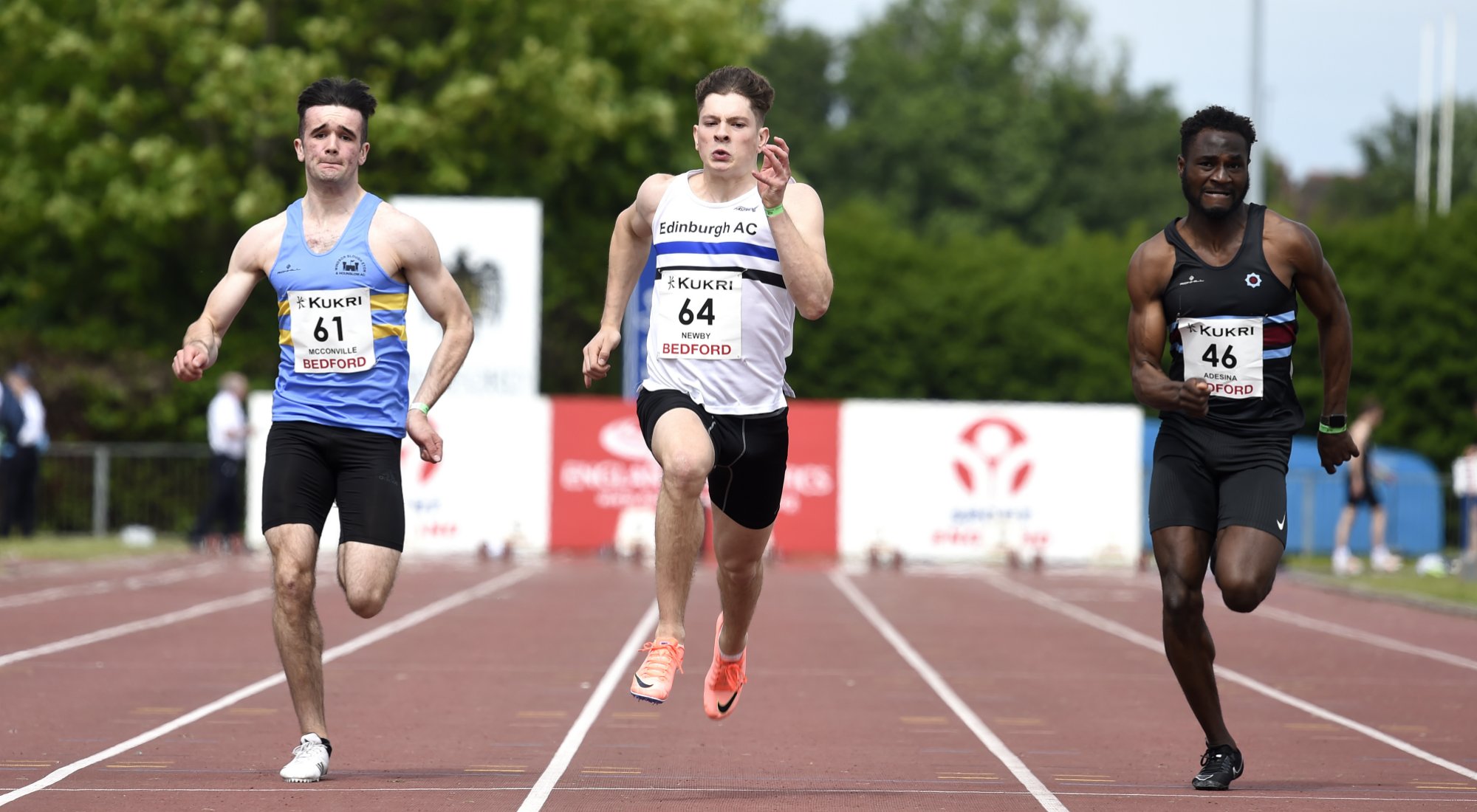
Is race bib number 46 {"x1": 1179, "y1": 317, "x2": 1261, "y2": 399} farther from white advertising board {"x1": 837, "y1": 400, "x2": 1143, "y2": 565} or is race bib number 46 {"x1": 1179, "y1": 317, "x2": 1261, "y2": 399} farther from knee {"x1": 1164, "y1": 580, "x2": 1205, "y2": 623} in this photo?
white advertising board {"x1": 837, "y1": 400, "x2": 1143, "y2": 565}

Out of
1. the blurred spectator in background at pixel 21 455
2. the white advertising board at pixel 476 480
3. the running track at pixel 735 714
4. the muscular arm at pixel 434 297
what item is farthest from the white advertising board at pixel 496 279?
the muscular arm at pixel 434 297

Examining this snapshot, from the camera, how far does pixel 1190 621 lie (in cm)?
782

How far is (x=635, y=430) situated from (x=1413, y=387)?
489 inches

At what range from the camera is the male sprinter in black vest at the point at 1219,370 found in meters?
7.73

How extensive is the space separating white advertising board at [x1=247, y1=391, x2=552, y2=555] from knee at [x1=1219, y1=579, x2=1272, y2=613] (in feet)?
58.4

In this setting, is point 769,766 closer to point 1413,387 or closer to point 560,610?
point 560,610

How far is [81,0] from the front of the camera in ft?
107

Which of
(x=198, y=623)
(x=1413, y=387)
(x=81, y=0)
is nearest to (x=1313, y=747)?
(x=198, y=623)

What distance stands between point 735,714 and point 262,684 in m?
2.61

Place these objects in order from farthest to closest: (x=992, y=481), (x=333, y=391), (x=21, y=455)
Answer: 1. (x=992, y=481)
2. (x=21, y=455)
3. (x=333, y=391)

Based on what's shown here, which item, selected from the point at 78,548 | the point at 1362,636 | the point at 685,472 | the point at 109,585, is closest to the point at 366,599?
the point at 685,472

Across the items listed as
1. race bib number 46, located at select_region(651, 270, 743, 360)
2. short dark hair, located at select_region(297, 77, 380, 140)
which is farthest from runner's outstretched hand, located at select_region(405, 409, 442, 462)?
short dark hair, located at select_region(297, 77, 380, 140)

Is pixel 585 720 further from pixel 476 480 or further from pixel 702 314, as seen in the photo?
pixel 476 480

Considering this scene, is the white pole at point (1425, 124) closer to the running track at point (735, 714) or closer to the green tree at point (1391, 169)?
the green tree at point (1391, 169)
